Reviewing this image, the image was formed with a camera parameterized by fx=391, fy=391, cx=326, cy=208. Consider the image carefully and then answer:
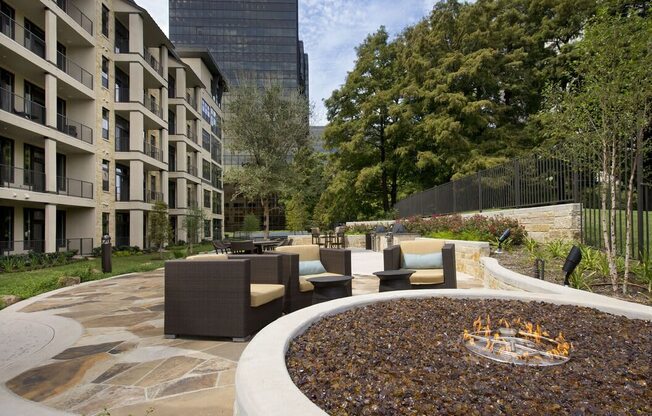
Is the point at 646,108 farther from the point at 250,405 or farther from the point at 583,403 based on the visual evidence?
the point at 250,405

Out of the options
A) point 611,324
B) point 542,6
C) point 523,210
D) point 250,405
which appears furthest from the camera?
point 542,6

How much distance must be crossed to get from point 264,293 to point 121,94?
22856 mm

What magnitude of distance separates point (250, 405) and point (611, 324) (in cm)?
279

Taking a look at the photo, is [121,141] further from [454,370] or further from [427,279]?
[454,370]

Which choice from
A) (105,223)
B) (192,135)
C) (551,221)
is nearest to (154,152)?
(105,223)

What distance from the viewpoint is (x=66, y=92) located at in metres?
18.5

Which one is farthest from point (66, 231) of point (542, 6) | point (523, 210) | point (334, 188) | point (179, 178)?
point (542, 6)

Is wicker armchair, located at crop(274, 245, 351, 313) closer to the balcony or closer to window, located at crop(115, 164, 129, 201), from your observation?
the balcony

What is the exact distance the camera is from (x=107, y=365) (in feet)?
11.6

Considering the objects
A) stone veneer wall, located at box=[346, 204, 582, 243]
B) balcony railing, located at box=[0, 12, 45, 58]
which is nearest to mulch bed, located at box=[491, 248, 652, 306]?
stone veneer wall, located at box=[346, 204, 582, 243]

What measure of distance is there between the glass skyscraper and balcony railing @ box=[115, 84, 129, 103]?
70.8 m

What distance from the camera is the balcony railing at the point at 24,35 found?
1478 centimetres

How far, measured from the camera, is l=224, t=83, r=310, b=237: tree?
20.4 metres

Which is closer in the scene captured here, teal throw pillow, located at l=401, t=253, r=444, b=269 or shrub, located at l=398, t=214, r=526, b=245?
teal throw pillow, located at l=401, t=253, r=444, b=269
